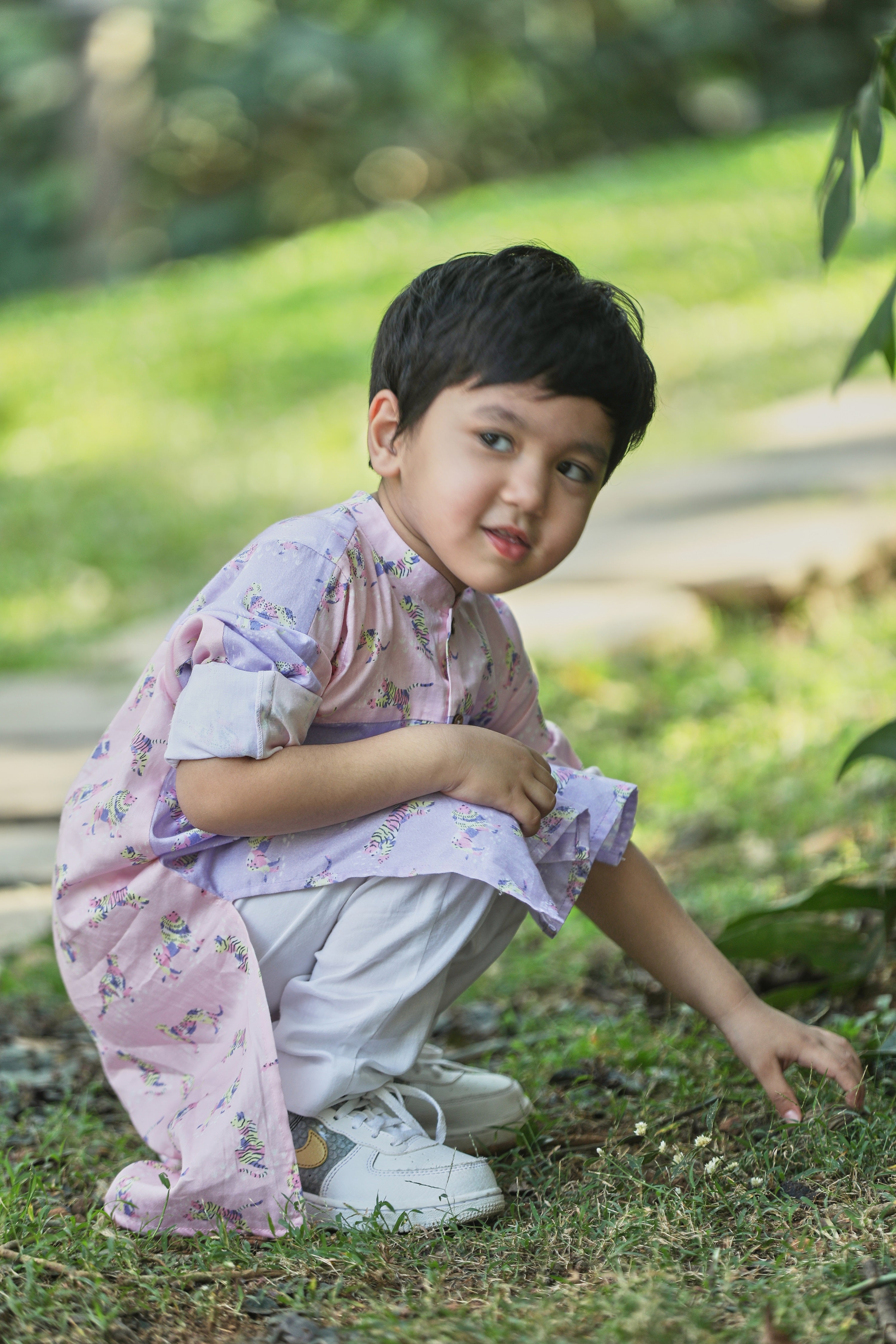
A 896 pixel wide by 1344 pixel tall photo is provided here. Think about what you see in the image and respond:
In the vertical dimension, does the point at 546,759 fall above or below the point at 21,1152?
above

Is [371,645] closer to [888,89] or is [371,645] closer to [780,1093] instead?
[780,1093]

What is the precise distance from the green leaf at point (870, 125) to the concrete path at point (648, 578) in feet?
5.98

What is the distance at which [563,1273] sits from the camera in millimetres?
1385

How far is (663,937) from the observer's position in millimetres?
1760

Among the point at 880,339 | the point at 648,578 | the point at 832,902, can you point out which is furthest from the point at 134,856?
the point at 648,578

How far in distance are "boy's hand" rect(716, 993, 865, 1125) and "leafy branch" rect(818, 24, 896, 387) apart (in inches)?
30.7

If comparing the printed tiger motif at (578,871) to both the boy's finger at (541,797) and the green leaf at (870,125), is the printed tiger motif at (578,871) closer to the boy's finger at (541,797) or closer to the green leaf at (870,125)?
the boy's finger at (541,797)

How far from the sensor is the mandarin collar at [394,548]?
1692mm

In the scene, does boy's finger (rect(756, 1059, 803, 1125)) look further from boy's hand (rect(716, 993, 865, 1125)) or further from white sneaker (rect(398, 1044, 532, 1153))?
white sneaker (rect(398, 1044, 532, 1153))

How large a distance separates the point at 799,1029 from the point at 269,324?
7.12 meters

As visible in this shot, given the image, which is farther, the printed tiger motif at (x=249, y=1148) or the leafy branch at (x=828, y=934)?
the leafy branch at (x=828, y=934)

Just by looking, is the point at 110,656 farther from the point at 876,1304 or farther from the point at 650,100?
the point at 650,100

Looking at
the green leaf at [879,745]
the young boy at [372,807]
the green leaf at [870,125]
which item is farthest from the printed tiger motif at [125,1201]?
the green leaf at [870,125]

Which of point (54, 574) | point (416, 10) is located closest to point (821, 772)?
point (54, 574)
